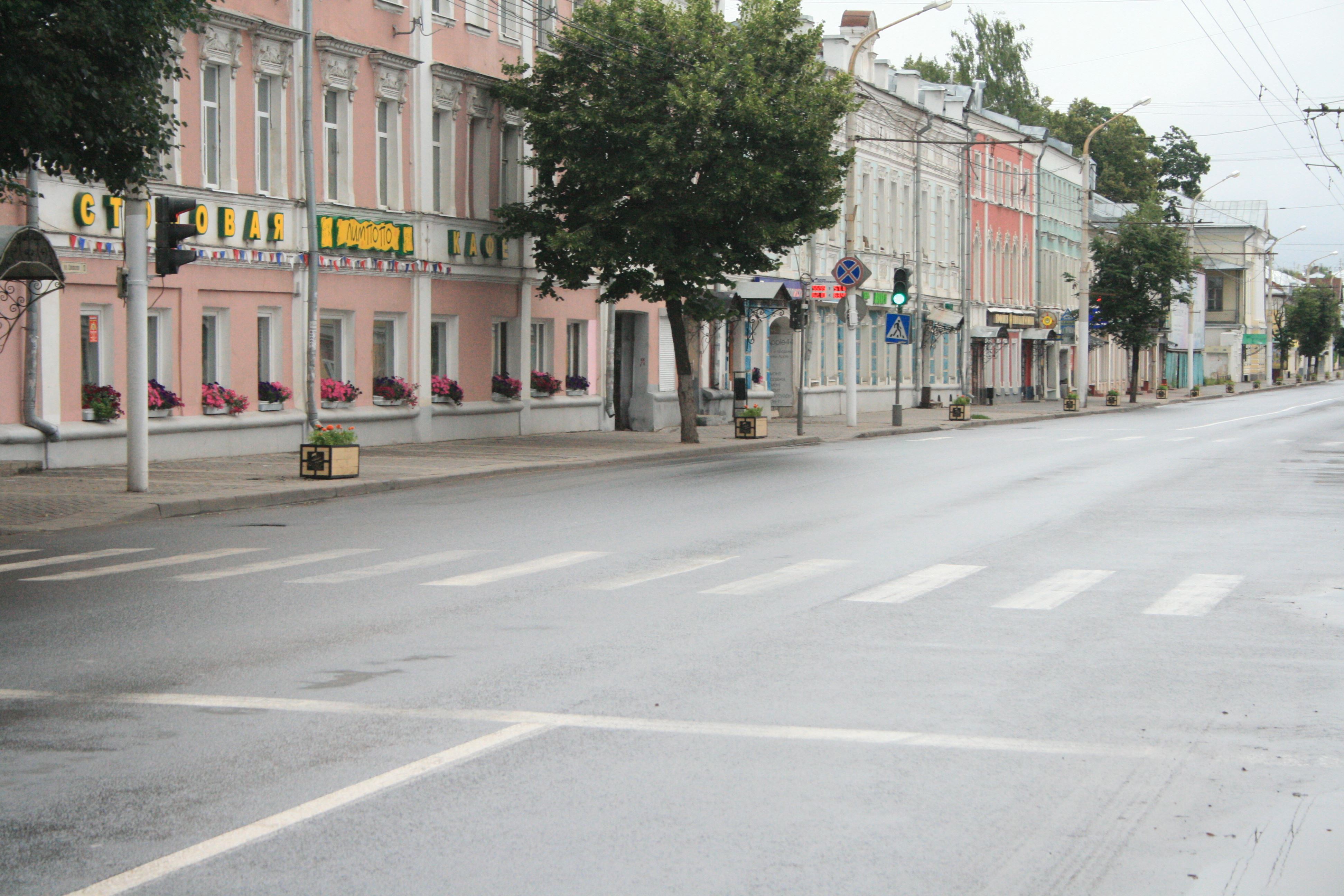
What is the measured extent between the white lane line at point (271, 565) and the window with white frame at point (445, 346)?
17.5 m

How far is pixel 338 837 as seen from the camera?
532 cm

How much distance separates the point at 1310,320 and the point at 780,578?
128417 millimetres

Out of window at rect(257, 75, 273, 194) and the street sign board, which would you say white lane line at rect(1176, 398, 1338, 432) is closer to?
the street sign board

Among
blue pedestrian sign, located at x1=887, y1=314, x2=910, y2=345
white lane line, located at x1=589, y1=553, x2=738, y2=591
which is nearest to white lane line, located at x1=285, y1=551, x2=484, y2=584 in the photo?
white lane line, located at x1=589, y1=553, x2=738, y2=591

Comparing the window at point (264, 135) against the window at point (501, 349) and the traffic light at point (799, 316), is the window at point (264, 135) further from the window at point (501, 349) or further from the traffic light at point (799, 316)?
the traffic light at point (799, 316)

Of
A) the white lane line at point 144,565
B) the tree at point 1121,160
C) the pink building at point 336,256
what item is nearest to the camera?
the white lane line at point 144,565

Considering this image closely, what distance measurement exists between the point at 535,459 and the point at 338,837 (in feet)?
67.5

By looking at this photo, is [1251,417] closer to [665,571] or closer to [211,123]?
[211,123]

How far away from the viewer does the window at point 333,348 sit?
2780 cm

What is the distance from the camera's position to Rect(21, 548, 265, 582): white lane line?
38.8 feet

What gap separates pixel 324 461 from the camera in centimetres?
2045

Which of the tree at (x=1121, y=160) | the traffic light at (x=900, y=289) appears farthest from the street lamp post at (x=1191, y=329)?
the traffic light at (x=900, y=289)

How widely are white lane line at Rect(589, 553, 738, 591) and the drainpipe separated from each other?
1171cm

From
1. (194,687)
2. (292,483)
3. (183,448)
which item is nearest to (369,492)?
(292,483)
